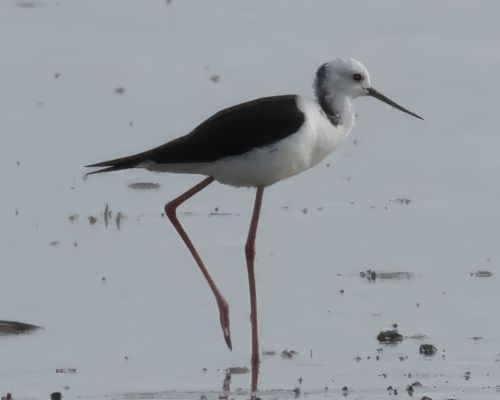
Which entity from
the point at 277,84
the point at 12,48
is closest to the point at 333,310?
the point at 277,84

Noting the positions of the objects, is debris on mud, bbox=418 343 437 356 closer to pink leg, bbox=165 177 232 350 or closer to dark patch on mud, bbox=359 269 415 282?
pink leg, bbox=165 177 232 350

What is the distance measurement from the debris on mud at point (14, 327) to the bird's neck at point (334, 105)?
1.93 meters

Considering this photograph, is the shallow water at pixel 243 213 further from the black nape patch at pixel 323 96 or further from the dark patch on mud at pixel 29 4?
the black nape patch at pixel 323 96

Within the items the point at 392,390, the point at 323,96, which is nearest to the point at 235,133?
the point at 323,96

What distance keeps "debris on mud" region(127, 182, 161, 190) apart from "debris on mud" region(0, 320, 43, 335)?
311 cm

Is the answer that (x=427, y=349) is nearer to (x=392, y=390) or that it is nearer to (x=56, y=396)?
(x=392, y=390)

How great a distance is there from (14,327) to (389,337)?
1929 millimetres

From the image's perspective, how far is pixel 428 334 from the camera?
945cm

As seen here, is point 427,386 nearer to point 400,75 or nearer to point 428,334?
point 428,334

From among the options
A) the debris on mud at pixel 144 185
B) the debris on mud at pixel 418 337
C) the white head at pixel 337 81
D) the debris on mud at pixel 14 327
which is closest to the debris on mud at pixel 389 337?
the debris on mud at pixel 418 337

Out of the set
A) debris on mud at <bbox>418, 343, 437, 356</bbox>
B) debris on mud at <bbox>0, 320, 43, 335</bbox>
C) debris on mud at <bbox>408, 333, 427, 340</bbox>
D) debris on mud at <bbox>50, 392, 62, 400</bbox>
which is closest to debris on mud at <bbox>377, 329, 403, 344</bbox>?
debris on mud at <bbox>408, 333, 427, 340</bbox>

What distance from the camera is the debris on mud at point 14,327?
924cm

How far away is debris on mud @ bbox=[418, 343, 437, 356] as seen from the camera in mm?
9102

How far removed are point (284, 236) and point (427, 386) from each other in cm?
282
